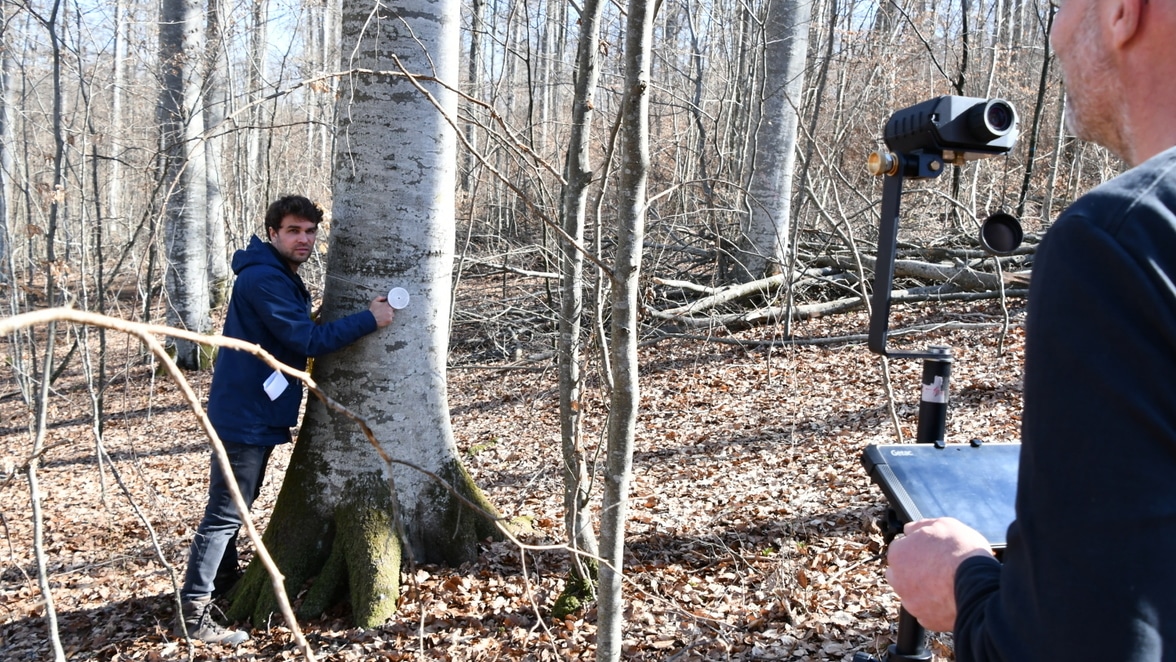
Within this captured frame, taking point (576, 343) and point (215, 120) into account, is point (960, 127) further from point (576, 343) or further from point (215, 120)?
point (215, 120)

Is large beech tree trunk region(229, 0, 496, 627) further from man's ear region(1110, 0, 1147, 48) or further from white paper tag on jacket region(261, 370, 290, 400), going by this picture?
man's ear region(1110, 0, 1147, 48)

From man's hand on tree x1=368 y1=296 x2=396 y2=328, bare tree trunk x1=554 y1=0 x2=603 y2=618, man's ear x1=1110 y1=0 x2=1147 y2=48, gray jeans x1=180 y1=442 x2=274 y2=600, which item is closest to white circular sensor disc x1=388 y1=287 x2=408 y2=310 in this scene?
man's hand on tree x1=368 y1=296 x2=396 y2=328

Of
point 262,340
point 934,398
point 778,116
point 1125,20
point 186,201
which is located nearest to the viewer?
point 1125,20

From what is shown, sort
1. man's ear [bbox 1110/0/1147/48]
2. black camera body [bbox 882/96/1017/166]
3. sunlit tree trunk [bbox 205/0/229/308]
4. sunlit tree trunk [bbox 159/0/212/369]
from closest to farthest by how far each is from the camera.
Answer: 1. man's ear [bbox 1110/0/1147/48]
2. black camera body [bbox 882/96/1017/166]
3. sunlit tree trunk [bbox 159/0/212/369]
4. sunlit tree trunk [bbox 205/0/229/308]

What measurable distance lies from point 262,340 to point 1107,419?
11.9 ft

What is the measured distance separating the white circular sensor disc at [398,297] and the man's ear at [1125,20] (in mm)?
3089

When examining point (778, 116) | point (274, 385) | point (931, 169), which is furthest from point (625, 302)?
point (778, 116)

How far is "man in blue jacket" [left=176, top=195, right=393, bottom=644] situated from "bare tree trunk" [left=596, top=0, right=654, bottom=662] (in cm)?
148

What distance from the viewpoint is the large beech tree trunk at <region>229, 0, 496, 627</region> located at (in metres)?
3.66

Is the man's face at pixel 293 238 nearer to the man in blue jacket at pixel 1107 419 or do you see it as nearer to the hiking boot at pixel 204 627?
the hiking boot at pixel 204 627

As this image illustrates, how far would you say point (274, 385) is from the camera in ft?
12.1

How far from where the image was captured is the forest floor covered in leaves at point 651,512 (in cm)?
356

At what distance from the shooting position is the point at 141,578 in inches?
174

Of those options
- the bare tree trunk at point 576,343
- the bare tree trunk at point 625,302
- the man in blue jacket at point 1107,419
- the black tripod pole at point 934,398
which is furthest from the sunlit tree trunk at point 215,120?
the man in blue jacket at point 1107,419
